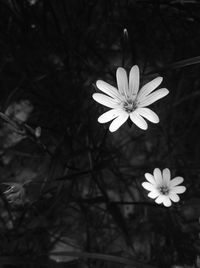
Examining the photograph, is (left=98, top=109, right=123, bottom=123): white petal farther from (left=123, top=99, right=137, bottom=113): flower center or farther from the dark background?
the dark background

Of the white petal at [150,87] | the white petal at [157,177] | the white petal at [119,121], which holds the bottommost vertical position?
the white petal at [157,177]

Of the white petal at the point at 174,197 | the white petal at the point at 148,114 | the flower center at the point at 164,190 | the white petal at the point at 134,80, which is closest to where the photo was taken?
the white petal at the point at 148,114

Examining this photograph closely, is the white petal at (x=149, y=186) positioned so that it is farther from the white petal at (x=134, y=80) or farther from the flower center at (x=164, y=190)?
the white petal at (x=134, y=80)

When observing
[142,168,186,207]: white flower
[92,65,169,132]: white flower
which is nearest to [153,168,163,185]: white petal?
[142,168,186,207]: white flower

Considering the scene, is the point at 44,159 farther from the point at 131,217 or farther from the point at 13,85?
the point at 131,217

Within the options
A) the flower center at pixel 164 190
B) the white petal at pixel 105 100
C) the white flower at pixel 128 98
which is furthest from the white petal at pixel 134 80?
the flower center at pixel 164 190

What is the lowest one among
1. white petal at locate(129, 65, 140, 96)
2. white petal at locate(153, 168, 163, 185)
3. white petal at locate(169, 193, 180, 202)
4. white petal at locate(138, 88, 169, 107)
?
white petal at locate(169, 193, 180, 202)

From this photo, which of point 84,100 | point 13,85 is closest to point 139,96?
point 84,100
